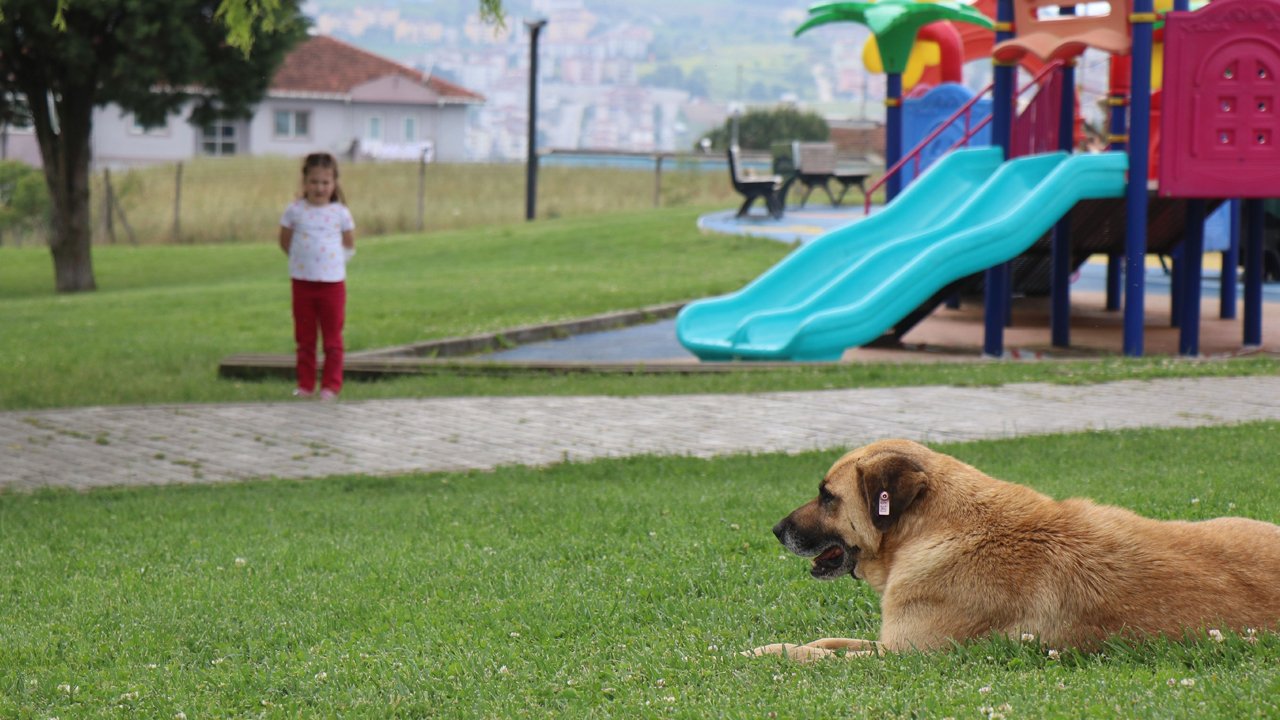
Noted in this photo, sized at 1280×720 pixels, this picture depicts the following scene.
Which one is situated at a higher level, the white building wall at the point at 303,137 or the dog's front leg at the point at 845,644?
the white building wall at the point at 303,137

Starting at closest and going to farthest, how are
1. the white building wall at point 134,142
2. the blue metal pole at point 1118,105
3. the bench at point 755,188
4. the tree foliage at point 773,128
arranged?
the blue metal pole at point 1118,105 < the bench at point 755,188 < the tree foliage at point 773,128 < the white building wall at point 134,142

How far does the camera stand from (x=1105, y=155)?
13.8 metres

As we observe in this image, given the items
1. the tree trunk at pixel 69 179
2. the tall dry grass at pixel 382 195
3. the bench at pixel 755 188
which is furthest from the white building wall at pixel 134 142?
the tree trunk at pixel 69 179

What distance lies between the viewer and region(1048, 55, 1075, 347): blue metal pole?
15.3m

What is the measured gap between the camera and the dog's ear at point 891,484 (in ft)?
14.6

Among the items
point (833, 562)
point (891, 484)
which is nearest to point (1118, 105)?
point (833, 562)

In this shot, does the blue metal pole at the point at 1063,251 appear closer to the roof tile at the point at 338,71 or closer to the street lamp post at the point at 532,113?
the street lamp post at the point at 532,113

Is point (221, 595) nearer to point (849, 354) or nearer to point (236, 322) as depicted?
point (849, 354)

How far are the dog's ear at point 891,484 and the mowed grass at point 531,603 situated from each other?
1.48 feet

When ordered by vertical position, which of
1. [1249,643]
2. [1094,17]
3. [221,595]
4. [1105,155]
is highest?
[1094,17]

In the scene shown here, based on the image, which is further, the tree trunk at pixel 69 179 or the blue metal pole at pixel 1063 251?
the tree trunk at pixel 69 179

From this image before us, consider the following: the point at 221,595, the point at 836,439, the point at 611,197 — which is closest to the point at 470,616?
the point at 221,595

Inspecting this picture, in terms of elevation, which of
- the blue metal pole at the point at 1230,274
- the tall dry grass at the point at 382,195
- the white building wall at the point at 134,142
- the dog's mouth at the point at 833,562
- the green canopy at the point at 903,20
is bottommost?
the dog's mouth at the point at 833,562

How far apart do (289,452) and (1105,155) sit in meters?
8.37
